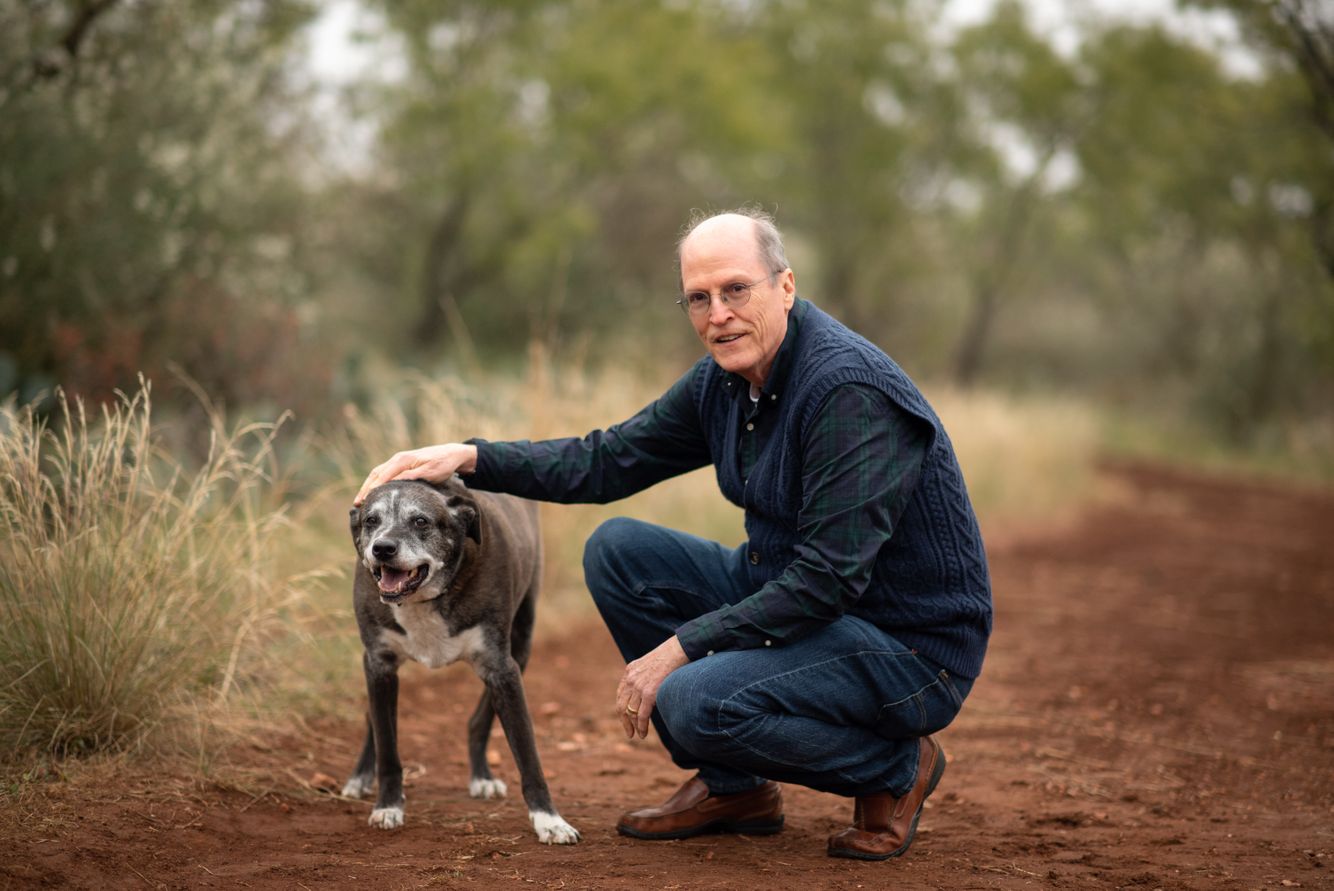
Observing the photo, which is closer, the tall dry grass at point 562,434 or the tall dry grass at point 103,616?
the tall dry grass at point 103,616

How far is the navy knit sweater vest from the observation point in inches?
128

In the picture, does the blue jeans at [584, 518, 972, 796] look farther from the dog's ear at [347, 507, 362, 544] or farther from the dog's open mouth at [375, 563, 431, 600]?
the dog's ear at [347, 507, 362, 544]

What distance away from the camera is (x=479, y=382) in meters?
7.04

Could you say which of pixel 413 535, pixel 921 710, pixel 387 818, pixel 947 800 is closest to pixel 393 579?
pixel 413 535

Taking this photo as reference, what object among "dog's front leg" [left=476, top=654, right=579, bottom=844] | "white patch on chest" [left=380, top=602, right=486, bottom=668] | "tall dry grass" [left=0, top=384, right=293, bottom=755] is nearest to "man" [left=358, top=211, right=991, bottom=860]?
"dog's front leg" [left=476, top=654, right=579, bottom=844]

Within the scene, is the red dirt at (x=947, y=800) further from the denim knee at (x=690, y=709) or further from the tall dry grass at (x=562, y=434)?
the tall dry grass at (x=562, y=434)

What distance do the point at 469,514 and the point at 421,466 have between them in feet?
0.66

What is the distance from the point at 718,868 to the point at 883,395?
4.45ft

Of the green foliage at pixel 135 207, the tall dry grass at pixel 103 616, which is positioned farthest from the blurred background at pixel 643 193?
the tall dry grass at pixel 103 616

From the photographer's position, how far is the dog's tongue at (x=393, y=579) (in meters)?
3.33

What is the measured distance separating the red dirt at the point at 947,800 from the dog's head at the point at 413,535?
2.50ft

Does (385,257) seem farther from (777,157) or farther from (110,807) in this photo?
(110,807)

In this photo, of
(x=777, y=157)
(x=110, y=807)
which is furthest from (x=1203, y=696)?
(x=777, y=157)

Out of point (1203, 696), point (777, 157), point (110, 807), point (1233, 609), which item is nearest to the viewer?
point (110, 807)
